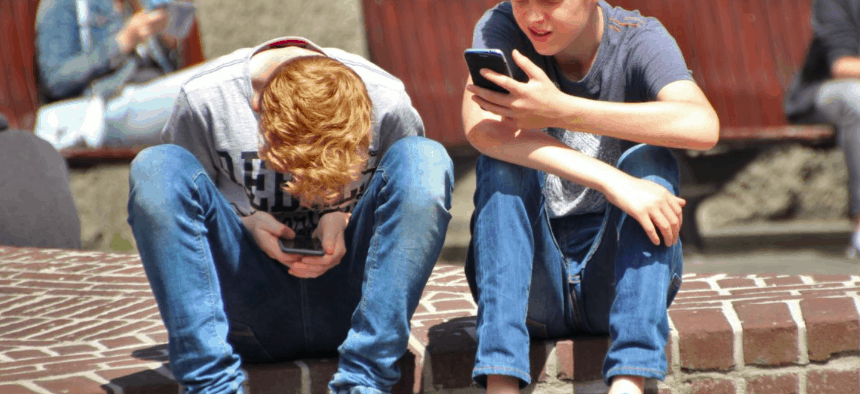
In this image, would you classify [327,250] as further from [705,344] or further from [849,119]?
[849,119]

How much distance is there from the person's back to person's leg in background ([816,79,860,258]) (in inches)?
161

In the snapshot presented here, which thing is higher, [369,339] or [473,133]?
[473,133]

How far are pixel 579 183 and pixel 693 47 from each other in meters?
5.02

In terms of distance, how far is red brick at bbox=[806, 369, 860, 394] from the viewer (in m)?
3.14

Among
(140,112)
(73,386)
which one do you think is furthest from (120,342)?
(140,112)

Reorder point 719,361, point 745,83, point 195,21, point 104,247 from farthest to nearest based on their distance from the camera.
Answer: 1. point 745,83
2. point 195,21
3. point 104,247
4. point 719,361

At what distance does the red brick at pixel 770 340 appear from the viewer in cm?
310

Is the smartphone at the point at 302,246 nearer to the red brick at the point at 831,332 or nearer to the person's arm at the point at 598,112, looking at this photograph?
the person's arm at the point at 598,112

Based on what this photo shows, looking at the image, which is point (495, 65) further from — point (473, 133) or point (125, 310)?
point (125, 310)

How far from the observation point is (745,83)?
7676 mm

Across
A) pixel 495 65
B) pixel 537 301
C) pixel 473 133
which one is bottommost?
pixel 537 301

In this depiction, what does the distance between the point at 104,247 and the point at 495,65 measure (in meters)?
4.18

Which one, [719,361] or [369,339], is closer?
[369,339]

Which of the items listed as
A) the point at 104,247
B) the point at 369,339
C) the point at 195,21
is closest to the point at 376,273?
the point at 369,339
